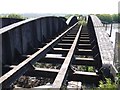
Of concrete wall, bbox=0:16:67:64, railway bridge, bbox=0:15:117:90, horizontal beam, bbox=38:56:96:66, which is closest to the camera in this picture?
railway bridge, bbox=0:15:117:90

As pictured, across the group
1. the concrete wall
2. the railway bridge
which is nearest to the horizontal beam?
the railway bridge

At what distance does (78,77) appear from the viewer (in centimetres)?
432

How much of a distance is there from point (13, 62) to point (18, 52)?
414 millimetres

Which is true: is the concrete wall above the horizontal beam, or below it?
above

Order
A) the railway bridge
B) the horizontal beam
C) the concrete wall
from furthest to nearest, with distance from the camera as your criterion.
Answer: the horizontal beam → the concrete wall → the railway bridge

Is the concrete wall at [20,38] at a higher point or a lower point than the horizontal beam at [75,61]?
higher

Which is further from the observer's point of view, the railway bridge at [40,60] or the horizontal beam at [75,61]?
the horizontal beam at [75,61]

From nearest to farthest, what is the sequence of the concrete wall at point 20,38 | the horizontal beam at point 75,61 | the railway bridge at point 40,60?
1. the railway bridge at point 40,60
2. the concrete wall at point 20,38
3. the horizontal beam at point 75,61

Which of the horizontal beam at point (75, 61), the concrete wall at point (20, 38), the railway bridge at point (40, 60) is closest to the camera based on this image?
the railway bridge at point (40, 60)

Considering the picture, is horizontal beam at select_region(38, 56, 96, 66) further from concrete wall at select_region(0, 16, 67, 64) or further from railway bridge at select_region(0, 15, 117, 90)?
concrete wall at select_region(0, 16, 67, 64)

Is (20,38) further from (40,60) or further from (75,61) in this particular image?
(75,61)

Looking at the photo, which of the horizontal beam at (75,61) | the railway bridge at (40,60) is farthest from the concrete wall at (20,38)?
the horizontal beam at (75,61)

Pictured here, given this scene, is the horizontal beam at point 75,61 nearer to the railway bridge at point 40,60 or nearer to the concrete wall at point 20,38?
the railway bridge at point 40,60
